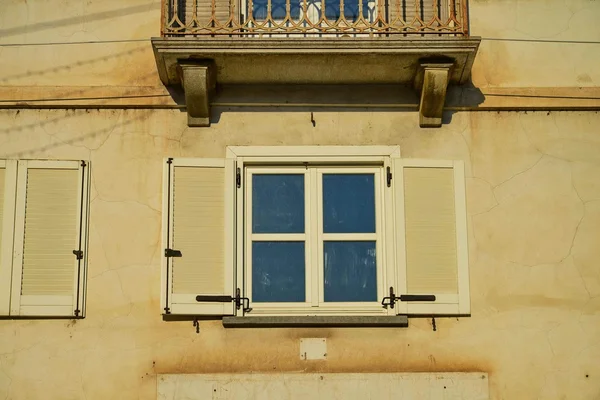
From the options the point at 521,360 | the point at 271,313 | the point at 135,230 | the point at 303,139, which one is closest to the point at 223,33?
the point at 303,139

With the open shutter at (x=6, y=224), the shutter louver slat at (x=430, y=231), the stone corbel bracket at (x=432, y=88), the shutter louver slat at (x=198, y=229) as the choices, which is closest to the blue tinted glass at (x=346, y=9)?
the stone corbel bracket at (x=432, y=88)

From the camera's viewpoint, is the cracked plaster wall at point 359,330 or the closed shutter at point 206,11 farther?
the closed shutter at point 206,11

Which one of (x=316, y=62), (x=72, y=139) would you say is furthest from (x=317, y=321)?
(x=72, y=139)

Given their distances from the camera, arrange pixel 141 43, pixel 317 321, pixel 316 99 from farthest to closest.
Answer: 1. pixel 141 43
2. pixel 316 99
3. pixel 317 321

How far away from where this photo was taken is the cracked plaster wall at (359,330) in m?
8.08

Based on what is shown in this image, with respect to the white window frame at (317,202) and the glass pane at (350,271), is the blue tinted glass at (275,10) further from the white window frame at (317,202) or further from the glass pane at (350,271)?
the glass pane at (350,271)

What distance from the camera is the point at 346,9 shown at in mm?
8984

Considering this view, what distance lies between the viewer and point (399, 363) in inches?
319

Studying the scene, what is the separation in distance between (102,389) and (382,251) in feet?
8.04

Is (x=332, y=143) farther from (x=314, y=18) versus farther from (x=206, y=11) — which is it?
(x=206, y=11)

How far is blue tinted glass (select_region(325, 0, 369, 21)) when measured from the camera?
8.89m

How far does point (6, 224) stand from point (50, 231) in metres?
0.35

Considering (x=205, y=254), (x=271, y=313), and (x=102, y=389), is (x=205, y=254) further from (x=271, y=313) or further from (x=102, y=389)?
(x=102, y=389)

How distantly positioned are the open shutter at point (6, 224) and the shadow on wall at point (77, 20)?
3.78 feet
